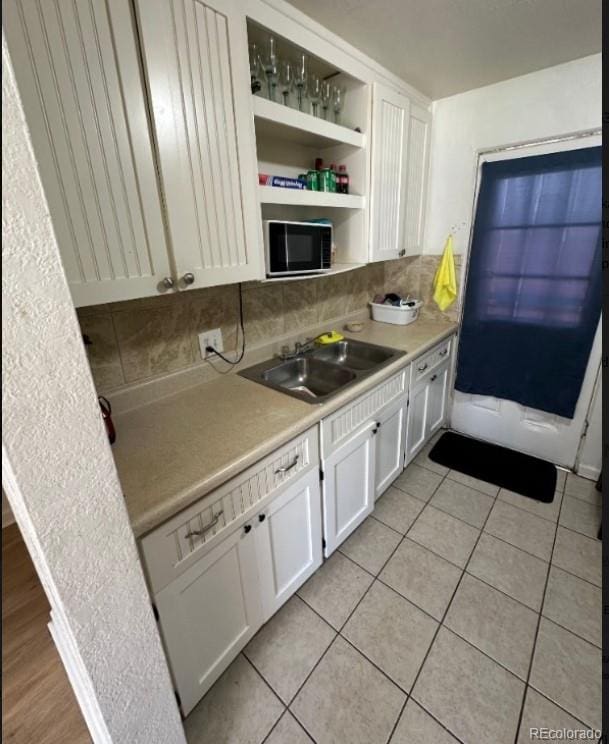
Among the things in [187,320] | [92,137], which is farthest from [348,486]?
[92,137]

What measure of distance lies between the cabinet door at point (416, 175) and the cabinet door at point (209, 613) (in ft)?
6.12

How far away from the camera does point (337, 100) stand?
166cm

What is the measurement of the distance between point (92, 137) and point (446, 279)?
200cm

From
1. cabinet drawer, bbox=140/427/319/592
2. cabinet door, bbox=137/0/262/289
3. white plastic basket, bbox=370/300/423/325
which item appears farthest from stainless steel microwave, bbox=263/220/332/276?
white plastic basket, bbox=370/300/423/325

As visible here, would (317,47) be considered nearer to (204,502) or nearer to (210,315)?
(210,315)

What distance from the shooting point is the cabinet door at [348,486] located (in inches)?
58.7

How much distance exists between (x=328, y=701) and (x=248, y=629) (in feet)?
1.15

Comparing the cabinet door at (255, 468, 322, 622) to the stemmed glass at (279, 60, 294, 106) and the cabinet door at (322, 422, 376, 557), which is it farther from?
the stemmed glass at (279, 60, 294, 106)

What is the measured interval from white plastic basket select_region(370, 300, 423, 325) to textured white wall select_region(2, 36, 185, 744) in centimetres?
200

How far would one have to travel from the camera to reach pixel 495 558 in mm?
1688

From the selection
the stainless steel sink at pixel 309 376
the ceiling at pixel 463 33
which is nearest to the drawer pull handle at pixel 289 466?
the stainless steel sink at pixel 309 376

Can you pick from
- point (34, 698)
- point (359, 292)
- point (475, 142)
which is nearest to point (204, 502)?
point (34, 698)

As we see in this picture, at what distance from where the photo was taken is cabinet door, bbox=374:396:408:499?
71.1 inches

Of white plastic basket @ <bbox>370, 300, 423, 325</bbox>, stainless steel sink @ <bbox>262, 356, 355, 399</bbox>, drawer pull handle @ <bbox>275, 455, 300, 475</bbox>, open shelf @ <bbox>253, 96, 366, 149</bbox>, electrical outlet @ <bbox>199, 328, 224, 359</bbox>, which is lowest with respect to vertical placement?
drawer pull handle @ <bbox>275, 455, 300, 475</bbox>
